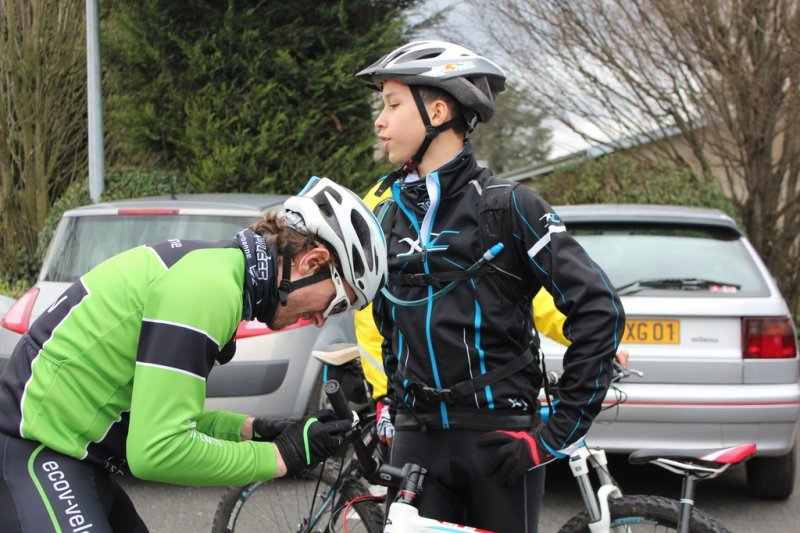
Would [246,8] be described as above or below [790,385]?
above

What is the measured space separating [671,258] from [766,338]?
25.4 inches

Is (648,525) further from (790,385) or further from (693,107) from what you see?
(693,107)

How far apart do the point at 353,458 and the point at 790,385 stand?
7.89 feet

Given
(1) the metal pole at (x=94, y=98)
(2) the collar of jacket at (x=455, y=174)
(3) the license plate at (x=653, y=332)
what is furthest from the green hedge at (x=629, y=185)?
(2) the collar of jacket at (x=455, y=174)

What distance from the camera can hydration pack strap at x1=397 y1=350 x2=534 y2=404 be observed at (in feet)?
8.49

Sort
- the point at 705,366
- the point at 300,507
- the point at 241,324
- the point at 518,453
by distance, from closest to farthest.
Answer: the point at 518,453 → the point at 300,507 → the point at 705,366 → the point at 241,324

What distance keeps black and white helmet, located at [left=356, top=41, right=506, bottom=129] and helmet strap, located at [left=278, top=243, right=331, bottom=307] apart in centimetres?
75

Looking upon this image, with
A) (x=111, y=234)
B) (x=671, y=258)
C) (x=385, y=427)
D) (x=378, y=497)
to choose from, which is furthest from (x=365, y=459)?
(x=111, y=234)

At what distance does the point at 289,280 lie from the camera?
2238 millimetres

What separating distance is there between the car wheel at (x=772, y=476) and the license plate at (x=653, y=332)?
91 cm

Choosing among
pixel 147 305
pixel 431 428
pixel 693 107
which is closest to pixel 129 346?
pixel 147 305

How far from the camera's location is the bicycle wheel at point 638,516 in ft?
10.1

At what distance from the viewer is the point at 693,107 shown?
462 inches

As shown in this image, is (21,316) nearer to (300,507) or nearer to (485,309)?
(300,507)
